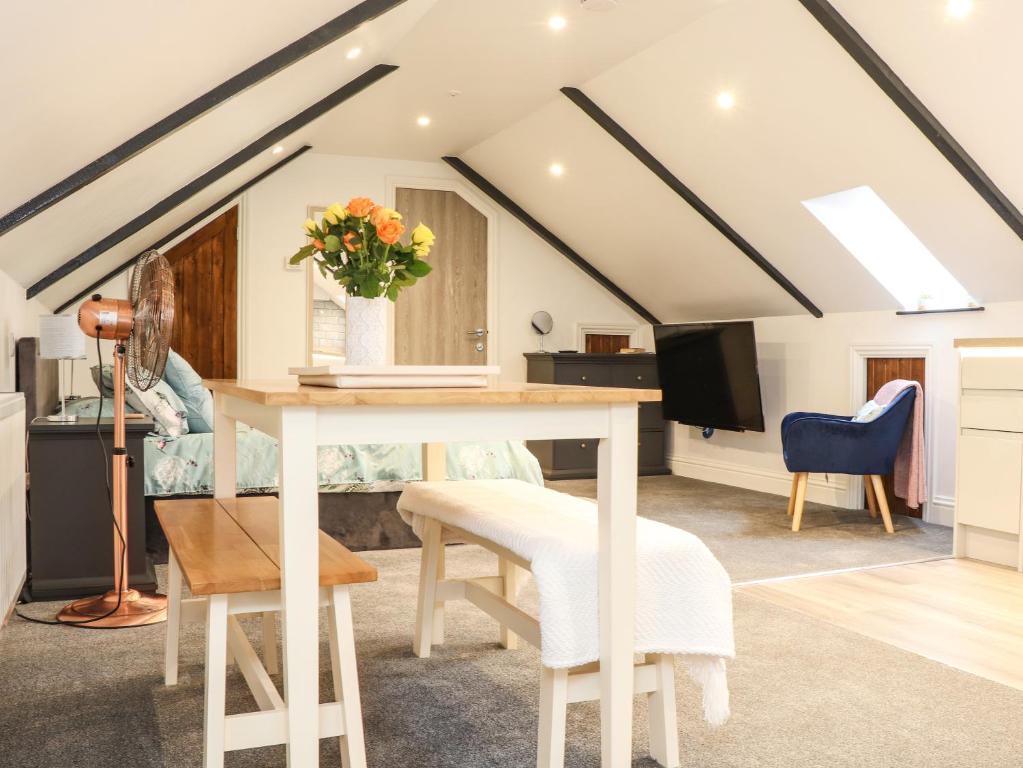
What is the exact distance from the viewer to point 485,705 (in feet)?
8.03

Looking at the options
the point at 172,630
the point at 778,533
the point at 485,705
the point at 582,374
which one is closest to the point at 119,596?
the point at 172,630

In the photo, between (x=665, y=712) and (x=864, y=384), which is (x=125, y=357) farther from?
(x=864, y=384)

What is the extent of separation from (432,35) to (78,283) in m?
2.52

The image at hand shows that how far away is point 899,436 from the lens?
5078 mm

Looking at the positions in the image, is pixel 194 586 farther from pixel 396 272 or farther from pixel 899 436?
pixel 899 436

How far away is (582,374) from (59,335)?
437 centimetres

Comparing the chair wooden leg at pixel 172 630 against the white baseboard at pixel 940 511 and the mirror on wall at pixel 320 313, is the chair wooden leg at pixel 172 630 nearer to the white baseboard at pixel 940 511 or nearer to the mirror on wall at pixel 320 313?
the white baseboard at pixel 940 511

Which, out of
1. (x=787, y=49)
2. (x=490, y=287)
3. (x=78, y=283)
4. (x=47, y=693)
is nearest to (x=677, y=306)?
(x=490, y=287)

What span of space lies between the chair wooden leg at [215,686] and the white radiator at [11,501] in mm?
1366

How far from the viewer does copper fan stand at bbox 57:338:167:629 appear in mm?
3133

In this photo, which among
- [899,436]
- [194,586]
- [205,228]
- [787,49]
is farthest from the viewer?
[205,228]

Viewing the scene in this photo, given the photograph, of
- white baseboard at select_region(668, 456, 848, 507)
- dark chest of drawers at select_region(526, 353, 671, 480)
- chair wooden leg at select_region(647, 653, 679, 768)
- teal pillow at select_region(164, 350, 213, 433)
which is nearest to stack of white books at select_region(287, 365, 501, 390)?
chair wooden leg at select_region(647, 653, 679, 768)

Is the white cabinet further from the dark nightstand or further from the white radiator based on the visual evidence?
the white radiator

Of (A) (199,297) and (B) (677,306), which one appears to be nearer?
(A) (199,297)
